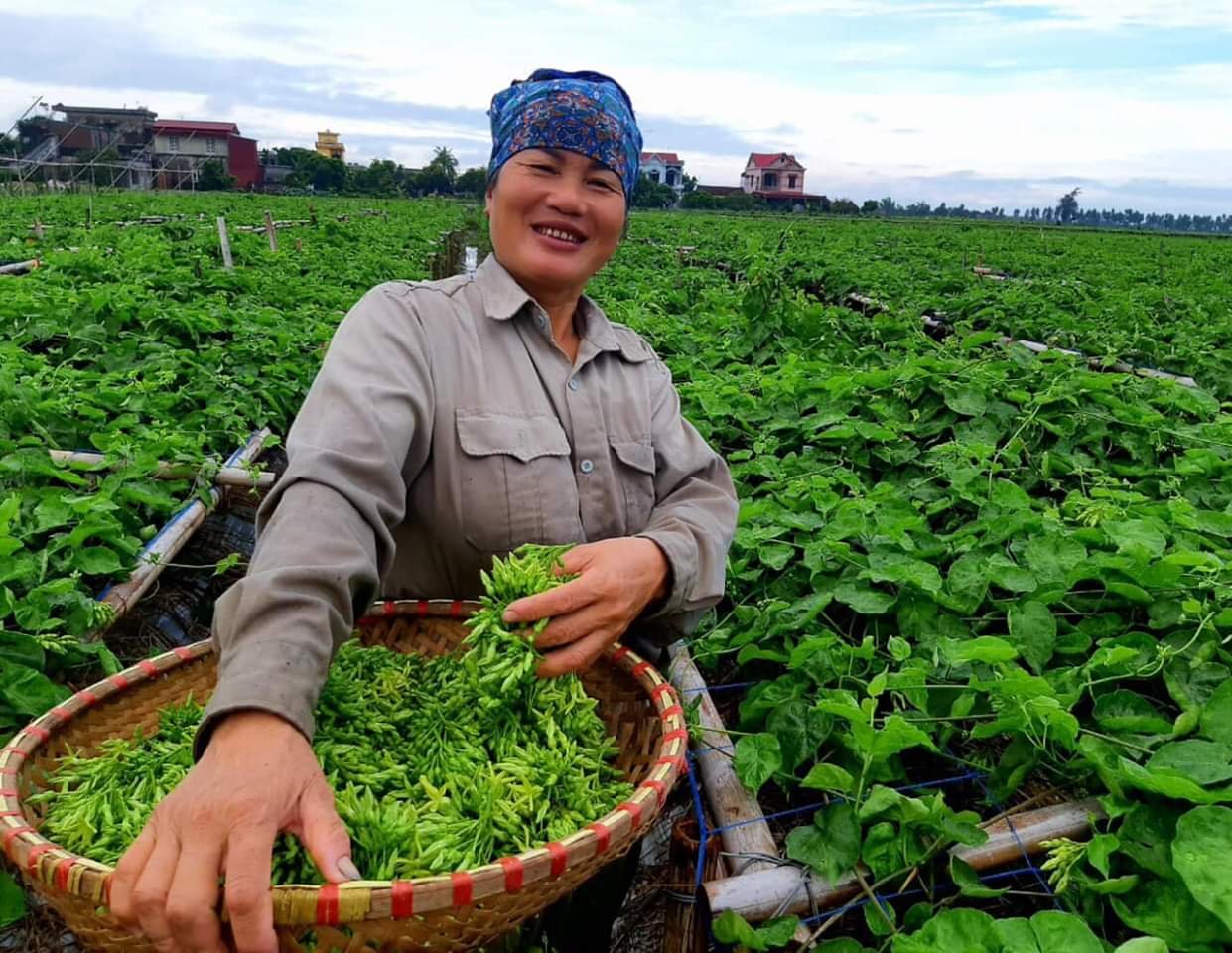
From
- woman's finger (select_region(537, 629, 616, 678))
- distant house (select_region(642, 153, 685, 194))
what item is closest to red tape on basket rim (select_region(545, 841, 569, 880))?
woman's finger (select_region(537, 629, 616, 678))

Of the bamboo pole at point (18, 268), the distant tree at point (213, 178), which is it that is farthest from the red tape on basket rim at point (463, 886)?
the distant tree at point (213, 178)

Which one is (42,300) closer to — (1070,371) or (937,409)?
(937,409)

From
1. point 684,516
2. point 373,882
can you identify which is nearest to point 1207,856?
point 684,516

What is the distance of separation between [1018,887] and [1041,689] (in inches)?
17.1

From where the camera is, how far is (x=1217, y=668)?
86.9 inches

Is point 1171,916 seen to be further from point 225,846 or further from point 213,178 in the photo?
point 213,178

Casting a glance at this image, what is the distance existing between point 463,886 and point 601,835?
0.25 meters

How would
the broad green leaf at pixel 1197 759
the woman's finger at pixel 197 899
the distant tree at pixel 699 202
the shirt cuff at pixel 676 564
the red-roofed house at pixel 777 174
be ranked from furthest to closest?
the red-roofed house at pixel 777 174 → the distant tree at pixel 699 202 → the shirt cuff at pixel 676 564 → the broad green leaf at pixel 1197 759 → the woman's finger at pixel 197 899

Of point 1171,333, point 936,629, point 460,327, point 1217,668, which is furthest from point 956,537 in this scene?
point 1171,333

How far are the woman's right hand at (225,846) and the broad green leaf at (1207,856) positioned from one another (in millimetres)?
1424

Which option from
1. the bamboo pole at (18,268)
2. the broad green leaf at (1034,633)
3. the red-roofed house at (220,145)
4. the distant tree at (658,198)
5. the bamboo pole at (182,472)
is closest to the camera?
the broad green leaf at (1034,633)

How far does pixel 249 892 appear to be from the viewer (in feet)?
3.70

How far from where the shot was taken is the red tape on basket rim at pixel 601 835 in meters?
1.41

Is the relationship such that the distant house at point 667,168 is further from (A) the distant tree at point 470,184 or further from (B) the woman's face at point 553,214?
(B) the woman's face at point 553,214
